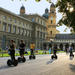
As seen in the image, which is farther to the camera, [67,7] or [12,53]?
[67,7]

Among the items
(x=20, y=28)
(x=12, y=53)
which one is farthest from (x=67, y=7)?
(x=20, y=28)

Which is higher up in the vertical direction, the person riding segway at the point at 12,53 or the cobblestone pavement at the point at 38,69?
the person riding segway at the point at 12,53

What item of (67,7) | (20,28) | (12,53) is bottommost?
(12,53)

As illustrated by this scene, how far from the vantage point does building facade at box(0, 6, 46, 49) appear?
64.6 meters

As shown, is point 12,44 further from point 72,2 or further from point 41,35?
point 41,35

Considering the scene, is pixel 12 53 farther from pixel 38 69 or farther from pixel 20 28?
pixel 20 28

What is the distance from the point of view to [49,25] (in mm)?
127250

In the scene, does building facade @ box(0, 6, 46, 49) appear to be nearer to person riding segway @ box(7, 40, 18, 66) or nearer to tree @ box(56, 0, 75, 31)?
tree @ box(56, 0, 75, 31)

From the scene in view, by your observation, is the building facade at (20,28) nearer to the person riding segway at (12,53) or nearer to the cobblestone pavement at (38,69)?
the cobblestone pavement at (38,69)

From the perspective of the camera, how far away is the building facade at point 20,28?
64.6 meters

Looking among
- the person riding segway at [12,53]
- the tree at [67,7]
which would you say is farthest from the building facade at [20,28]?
the person riding segway at [12,53]

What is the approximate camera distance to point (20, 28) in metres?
77.6

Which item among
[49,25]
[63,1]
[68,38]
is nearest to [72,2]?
[63,1]

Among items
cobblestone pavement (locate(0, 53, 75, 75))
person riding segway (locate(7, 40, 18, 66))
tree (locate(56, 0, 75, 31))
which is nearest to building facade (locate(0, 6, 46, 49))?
tree (locate(56, 0, 75, 31))
